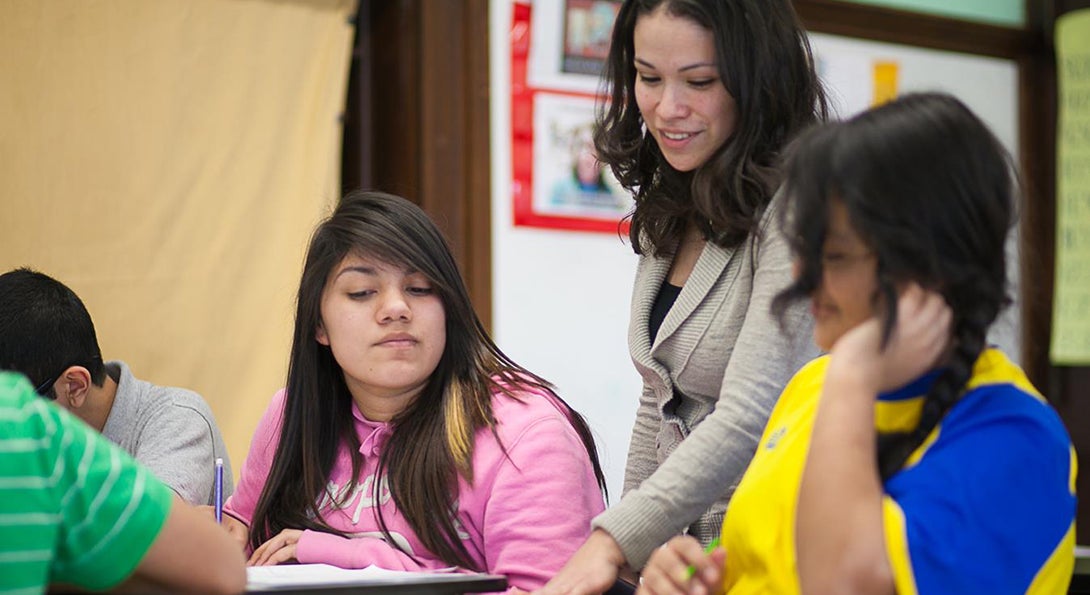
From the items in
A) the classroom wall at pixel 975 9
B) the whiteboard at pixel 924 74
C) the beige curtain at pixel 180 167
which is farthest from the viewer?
the classroom wall at pixel 975 9

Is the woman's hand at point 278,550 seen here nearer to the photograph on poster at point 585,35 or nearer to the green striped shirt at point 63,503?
the green striped shirt at point 63,503

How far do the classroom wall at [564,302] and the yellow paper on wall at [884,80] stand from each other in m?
0.93

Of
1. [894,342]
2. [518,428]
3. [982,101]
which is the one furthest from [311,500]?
[982,101]

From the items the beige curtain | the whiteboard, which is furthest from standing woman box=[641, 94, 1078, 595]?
the whiteboard

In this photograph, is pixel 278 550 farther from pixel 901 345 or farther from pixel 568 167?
pixel 568 167

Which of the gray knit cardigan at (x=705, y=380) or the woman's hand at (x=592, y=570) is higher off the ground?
the gray knit cardigan at (x=705, y=380)

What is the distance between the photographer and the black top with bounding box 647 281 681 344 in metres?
1.79

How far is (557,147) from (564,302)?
1.32 ft

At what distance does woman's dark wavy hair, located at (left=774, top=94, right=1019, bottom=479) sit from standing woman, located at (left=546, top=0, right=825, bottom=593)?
0.32 metres

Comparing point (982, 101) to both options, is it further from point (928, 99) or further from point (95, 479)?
point (95, 479)

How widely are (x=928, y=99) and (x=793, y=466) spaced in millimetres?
352

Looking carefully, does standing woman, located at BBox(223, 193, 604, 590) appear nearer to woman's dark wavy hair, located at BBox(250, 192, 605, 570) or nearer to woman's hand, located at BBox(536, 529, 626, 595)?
woman's dark wavy hair, located at BBox(250, 192, 605, 570)

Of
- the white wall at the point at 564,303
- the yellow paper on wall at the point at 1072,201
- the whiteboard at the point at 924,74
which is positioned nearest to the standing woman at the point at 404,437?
the white wall at the point at 564,303

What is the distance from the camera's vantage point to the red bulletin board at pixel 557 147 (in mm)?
3363
